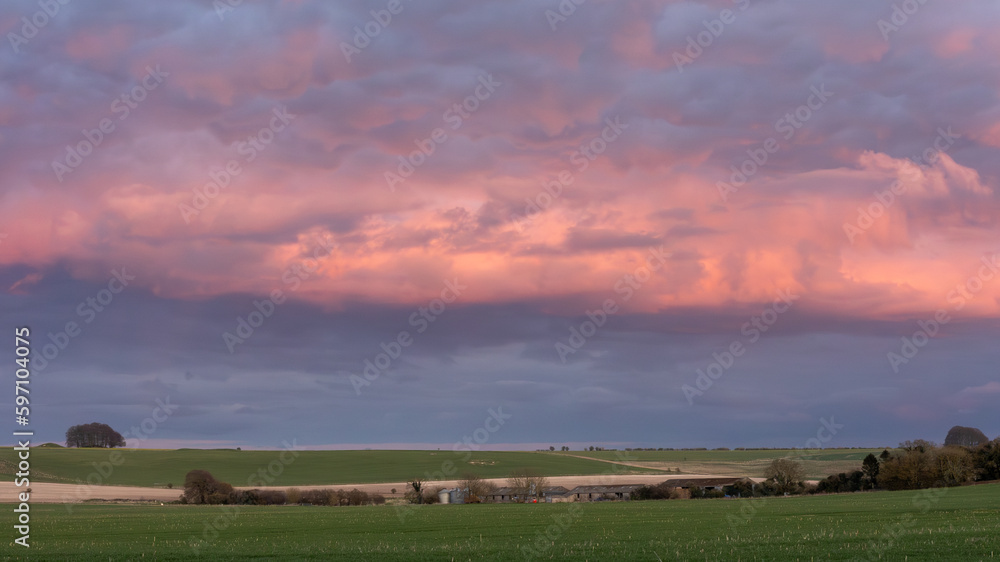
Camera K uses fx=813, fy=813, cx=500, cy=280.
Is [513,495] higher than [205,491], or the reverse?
[205,491]

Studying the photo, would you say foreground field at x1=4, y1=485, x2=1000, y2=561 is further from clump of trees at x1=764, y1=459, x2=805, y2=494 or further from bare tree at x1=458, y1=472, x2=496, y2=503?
clump of trees at x1=764, y1=459, x2=805, y2=494

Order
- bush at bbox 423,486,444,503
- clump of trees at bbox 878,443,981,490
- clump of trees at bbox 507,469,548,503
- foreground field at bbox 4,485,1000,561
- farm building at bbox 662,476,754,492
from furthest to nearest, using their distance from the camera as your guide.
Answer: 1. farm building at bbox 662,476,754,492
2. clump of trees at bbox 507,469,548,503
3. bush at bbox 423,486,444,503
4. clump of trees at bbox 878,443,981,490
5. foreground field at bbox 4,485,1000,561

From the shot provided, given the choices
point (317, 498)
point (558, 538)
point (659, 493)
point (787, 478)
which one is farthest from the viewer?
point (787, 478)

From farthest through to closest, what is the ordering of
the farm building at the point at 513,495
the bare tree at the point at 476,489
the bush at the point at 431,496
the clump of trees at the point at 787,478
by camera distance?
the farm building at the point at 513,495 → the clump of trees at the point at 787,478 → the bare tree at the point at 476,489 → the bush at the point at 431,496

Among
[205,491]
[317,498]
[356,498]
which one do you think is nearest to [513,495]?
[356,498]

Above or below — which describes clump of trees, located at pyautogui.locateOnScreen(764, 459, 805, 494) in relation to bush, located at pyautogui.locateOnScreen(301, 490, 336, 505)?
below

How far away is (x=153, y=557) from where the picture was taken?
37.3 metres

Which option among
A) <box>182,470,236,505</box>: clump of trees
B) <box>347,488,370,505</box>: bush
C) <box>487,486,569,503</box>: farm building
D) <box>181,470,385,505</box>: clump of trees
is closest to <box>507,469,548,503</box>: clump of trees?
<box>487,486,569,503</box>: farm building

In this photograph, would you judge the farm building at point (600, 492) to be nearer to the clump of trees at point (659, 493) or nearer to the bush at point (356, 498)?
the clump of trees at point (659, 493)

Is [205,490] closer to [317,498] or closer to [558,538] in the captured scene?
[317,498]

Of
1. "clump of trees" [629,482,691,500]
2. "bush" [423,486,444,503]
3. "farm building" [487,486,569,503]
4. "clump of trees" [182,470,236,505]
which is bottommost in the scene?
"clump of trees" [629,482,691,500]

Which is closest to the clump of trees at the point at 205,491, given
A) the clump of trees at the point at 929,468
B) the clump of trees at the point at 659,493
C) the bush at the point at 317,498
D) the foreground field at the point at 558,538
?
the bush at the point at 317,498

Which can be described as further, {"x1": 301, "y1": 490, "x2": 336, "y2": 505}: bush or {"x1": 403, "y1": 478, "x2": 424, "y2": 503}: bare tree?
{"x1": 403, "y1": 478, "x2": 424, "y2": 503}: bare tree

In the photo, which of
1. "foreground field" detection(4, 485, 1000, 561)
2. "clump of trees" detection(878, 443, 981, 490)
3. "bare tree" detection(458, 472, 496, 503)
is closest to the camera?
"foreground field" detection(4, 485, 1000, 561)
